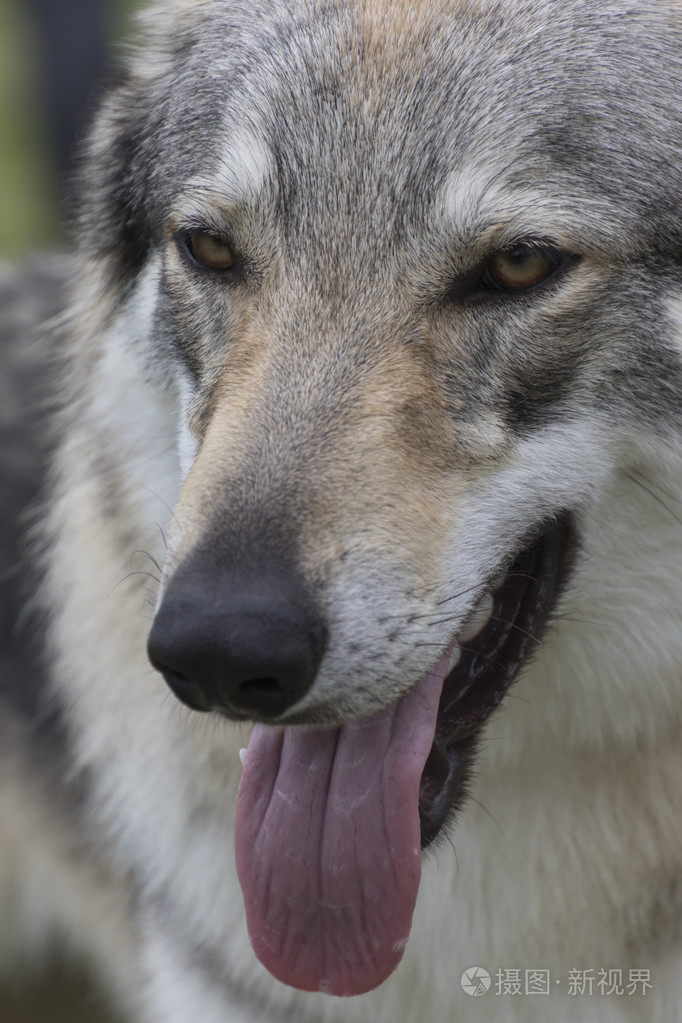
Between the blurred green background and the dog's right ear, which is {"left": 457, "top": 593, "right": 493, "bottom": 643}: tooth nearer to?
the dog's right ear

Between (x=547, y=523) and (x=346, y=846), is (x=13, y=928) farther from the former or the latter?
(x=547, y=523)

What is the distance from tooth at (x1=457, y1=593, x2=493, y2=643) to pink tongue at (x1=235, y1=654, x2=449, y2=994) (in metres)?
0.08

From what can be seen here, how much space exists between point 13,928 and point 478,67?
11.5 feet

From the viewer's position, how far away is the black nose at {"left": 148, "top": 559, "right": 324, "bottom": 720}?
1980 mm

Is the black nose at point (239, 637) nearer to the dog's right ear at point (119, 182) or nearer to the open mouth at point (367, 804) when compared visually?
the open mouth at point (367, 804)

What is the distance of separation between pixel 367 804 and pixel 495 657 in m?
0.39

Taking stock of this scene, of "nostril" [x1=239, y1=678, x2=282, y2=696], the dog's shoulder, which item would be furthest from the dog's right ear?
"nostril" [x1=239, y1=678, x2=282, y2=696]

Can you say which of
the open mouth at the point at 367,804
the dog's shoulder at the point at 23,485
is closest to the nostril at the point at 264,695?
the open mouth at the point at 367,804

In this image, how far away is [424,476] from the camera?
225cm

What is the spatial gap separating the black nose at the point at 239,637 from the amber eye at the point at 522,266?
732 millimetres

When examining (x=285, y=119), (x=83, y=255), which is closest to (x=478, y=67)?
(x=285, y=119)

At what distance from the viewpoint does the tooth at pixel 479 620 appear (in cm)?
238

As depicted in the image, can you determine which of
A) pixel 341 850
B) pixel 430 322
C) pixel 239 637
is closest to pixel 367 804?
pixel 341 850

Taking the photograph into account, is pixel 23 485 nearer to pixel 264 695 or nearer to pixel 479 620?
pixel 479 620
